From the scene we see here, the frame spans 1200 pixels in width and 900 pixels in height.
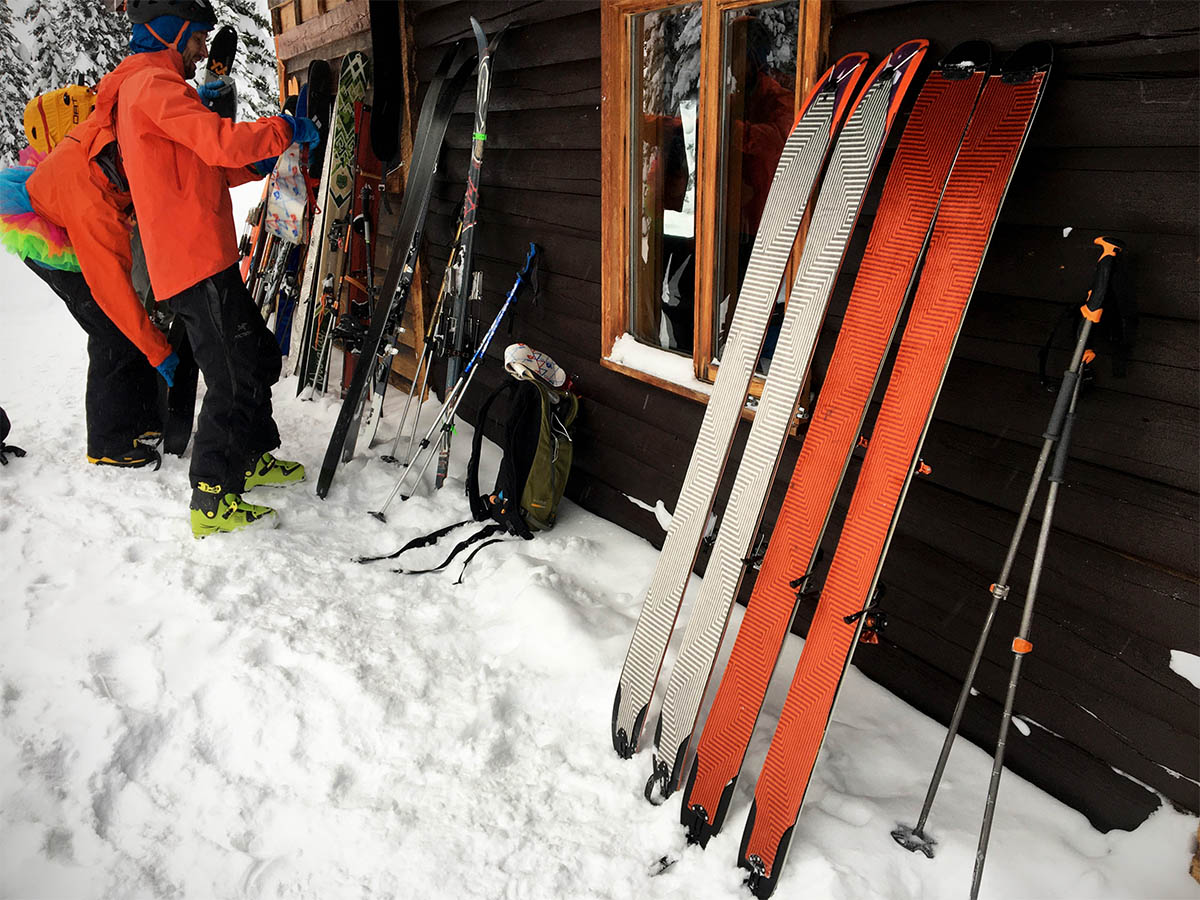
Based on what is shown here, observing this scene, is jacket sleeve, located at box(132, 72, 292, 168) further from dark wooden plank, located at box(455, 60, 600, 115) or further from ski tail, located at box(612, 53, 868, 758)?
ski tail, located at box(612, 53, 868, 758)

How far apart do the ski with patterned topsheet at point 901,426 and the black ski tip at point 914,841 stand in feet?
0.93

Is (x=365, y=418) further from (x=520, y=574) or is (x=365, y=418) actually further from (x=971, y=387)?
(x=971, y=387)

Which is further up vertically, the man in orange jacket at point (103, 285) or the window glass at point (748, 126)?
the window glass at point (748, 126)

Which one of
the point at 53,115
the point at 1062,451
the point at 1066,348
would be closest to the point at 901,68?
the point at 1066,348

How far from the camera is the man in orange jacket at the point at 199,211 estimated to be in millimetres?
2785

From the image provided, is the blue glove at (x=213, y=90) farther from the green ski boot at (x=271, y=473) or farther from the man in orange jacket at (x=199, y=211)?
the green ski boot at (x=271, y=473)

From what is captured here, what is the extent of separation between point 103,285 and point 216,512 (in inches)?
44.2

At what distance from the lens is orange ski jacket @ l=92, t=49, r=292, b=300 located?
2.76 m

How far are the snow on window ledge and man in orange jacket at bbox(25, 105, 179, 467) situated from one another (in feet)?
6.95

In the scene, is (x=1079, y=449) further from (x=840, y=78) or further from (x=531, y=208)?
(x=531, y=208)

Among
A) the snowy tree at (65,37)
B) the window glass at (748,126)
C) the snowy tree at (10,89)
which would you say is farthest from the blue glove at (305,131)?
the snowy tree at (65,37)

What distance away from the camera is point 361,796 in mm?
1928

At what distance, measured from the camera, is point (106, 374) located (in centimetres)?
370

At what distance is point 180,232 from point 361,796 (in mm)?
2201
